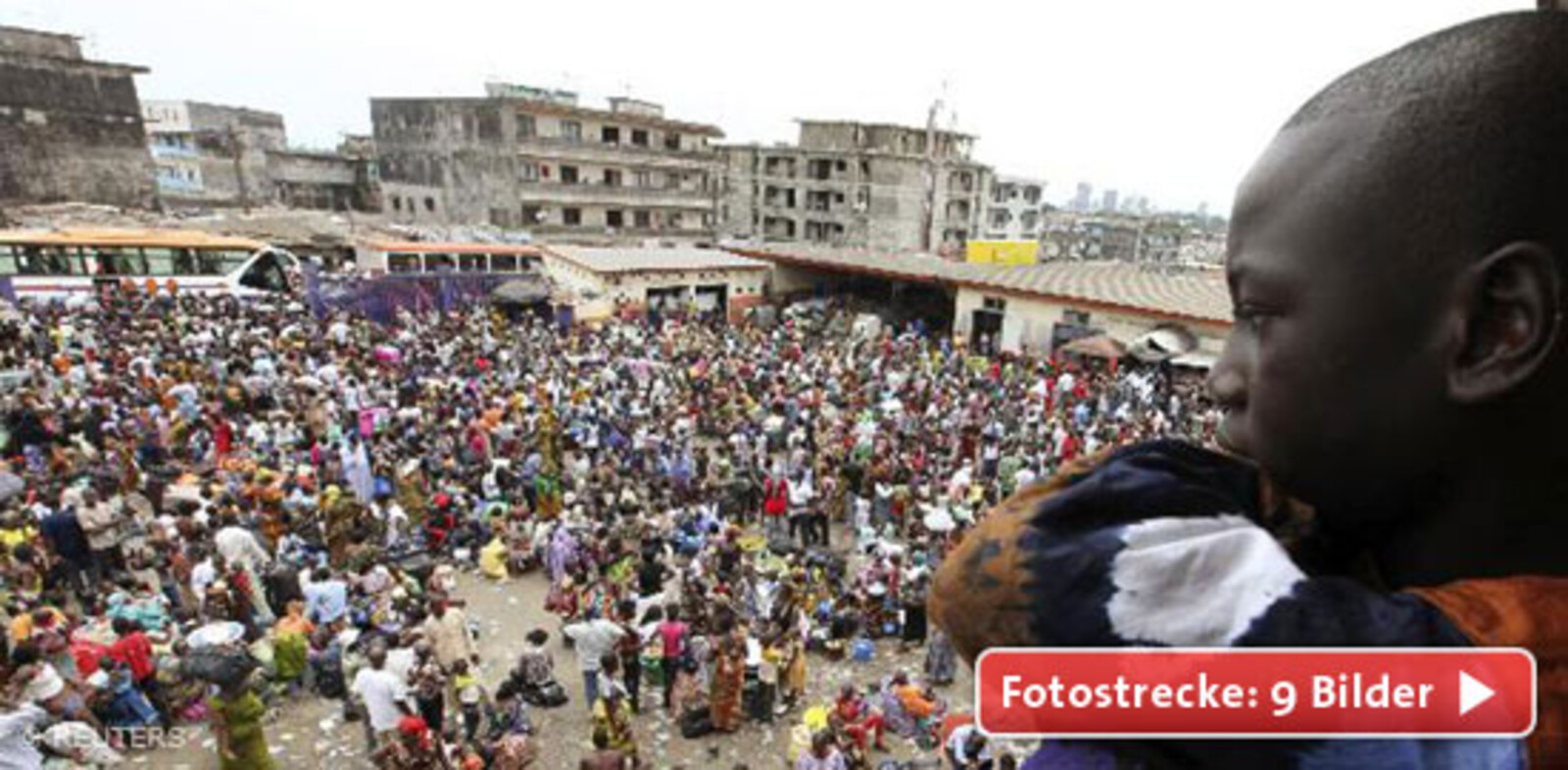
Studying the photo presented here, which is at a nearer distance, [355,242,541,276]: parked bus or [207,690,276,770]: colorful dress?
[207,690,276,770]: colorful dress

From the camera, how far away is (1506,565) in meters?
0.90

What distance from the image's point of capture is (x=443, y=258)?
29.3 metres

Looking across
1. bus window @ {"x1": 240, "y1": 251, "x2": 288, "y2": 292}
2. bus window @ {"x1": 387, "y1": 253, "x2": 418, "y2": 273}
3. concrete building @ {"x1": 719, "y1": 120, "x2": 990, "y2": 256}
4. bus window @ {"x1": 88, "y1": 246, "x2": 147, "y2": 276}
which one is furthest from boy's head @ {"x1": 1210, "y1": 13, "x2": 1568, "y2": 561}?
concrete building @ {"x1": 719, "y1": 120, "x2": 990, "y2": 256}

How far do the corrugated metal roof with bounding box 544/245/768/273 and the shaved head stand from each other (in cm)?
2866

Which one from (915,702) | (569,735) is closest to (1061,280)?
(915,702)

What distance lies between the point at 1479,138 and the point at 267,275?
98.7ft

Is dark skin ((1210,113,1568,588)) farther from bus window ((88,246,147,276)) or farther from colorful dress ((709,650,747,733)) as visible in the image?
bus window ((88,246,147,276))

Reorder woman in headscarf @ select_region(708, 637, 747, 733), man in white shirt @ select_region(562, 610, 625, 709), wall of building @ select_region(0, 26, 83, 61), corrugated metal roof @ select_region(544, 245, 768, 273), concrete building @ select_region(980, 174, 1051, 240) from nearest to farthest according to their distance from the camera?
man in white shirt @ select_region(562, 610, 625, 709) → woman in headscarf @ select_region(708, 637, 747, 733) → corrugated metal roof @ select_region(544, 245, 768, 273) → wall of building @ select_region(0, 26, 83, 61) → concrete building @ select_region(980, 174, 1051, 240)

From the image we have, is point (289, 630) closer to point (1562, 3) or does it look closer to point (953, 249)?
point (1562, 3)

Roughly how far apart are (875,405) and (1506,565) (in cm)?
1776

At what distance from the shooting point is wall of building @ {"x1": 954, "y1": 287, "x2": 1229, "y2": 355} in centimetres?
2203

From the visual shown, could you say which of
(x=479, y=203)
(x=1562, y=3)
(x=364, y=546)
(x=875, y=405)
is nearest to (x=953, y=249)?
(x=479, y=203)

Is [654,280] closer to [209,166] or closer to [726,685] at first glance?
[726,685]

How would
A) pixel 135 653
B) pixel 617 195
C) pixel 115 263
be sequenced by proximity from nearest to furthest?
pixel 135 653, pixel 115 263, pixel 617 195
